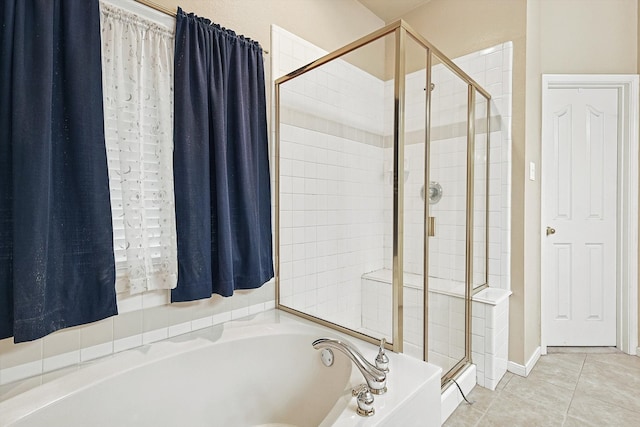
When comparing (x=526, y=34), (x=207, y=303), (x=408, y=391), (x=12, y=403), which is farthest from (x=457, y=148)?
(x=12, y=403)

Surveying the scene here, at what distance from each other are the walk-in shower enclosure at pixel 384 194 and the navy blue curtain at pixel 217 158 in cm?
25

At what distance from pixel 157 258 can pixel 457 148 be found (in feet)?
5.53

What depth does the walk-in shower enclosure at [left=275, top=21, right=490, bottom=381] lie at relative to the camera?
153 centimetres

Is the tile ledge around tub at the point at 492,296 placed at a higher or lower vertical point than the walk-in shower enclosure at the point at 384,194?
lower

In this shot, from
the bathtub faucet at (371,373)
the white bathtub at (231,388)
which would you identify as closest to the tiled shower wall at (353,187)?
the white bathtub at (231,388)

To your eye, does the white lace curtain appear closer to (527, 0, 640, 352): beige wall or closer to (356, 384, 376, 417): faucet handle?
(356, 384, 376, 417): faucet handle

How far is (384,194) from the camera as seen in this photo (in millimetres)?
1577

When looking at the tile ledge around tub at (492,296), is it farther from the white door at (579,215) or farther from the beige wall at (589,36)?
the beige wall at (589,36)

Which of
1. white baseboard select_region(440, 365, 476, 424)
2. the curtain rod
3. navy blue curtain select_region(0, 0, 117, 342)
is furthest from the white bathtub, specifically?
the curtain rod

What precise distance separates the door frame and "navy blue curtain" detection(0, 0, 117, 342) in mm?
2787

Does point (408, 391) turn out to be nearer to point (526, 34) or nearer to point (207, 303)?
point (207, 303)

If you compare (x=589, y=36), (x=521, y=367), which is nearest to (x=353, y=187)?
(x=521, y=367)

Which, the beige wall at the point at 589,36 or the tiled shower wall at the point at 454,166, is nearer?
the tiled shower wall at the point at 454,166

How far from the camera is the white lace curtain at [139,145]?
4.38 ft
